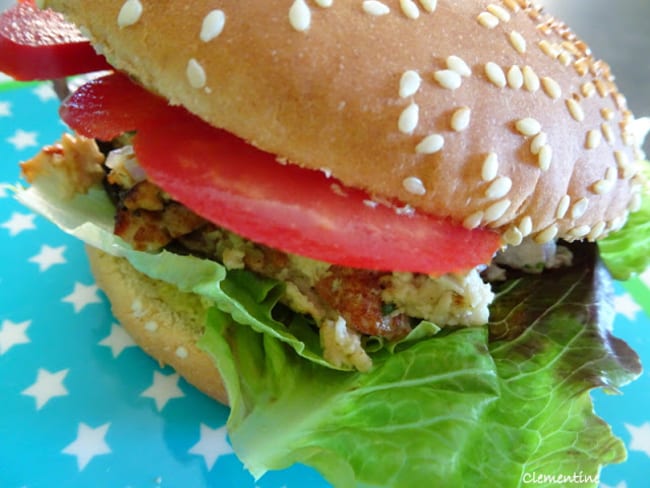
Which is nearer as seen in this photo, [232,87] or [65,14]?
[232,87]

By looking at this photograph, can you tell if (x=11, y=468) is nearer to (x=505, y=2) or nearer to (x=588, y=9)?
(x=505, y=2)

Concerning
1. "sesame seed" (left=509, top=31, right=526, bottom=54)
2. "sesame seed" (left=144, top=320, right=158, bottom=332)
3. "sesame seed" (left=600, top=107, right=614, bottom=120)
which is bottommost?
"sesame seed" (left=144, top=320, right=158, bottom=332)

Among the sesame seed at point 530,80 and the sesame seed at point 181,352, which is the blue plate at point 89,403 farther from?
the sesame seed at point 530,80

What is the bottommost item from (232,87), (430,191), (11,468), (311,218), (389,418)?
(11,468)

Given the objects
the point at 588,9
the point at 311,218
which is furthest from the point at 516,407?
the point at 588,9

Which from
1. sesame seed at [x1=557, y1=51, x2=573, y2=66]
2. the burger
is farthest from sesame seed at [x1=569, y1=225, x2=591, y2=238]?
sesame seed at [x1=557, y1=51, x2=573, y2=66]

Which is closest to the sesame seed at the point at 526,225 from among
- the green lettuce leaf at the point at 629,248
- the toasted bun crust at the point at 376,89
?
Result: the toasted bun crust at the point at 376,89

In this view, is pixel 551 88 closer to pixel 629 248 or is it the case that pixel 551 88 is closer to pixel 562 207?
pixel 562 207

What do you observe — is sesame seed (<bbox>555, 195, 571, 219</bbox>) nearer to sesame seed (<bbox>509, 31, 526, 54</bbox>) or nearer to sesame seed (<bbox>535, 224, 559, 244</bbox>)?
sesame seed (<bbox>535, 224, 559, 244</bbox>)
